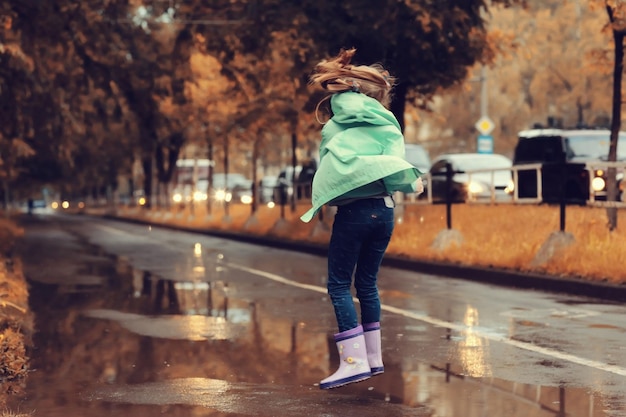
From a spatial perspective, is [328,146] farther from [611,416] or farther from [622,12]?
[622,12]

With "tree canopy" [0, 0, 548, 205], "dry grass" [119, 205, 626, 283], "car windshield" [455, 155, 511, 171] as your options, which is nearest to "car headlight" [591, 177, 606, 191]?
"dry grass" [119, 205, 626, 283]

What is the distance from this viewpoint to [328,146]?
778cm

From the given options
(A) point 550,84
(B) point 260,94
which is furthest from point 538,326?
(A) point 550,84

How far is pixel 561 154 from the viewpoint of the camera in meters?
27.1

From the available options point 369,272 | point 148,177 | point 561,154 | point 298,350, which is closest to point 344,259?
point 369,272

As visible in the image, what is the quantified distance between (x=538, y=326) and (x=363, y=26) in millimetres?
12704

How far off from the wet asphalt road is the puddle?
14 millimetres

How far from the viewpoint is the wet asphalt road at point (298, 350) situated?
24.7 feet

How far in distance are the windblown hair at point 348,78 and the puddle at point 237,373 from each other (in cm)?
193

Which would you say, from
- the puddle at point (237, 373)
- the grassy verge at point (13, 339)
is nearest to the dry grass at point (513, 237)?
the puddle at point (237, 373)

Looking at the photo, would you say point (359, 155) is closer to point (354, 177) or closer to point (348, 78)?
point (354, 177)

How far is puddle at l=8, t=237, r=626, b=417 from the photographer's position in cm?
737

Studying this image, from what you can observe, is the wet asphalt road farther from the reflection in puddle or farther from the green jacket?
the green jacket

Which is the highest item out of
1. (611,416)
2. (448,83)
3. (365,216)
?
(448,83)
